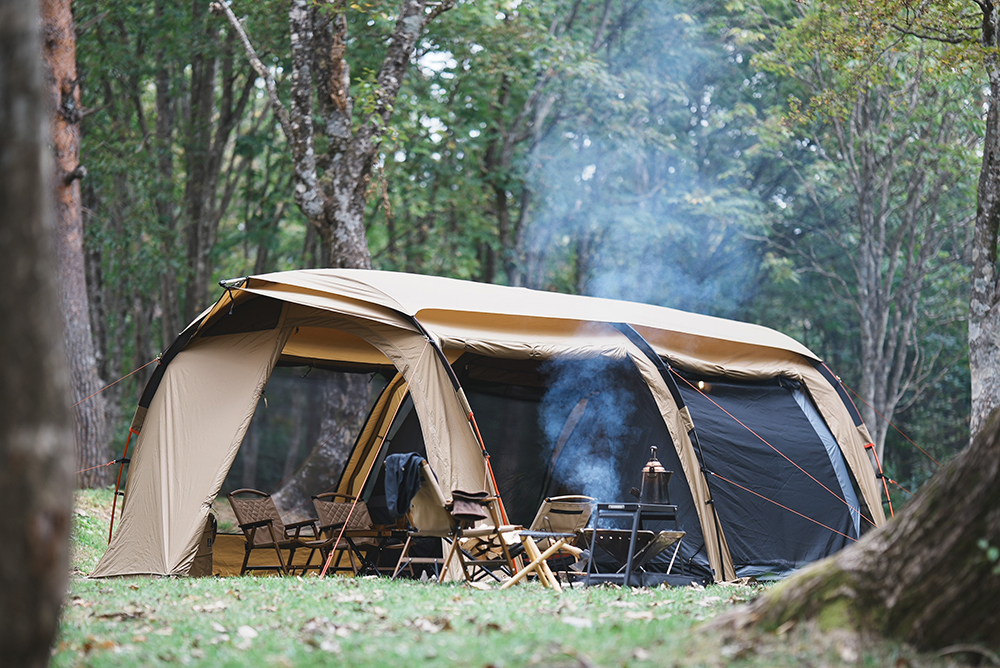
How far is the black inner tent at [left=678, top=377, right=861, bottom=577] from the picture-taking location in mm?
6207

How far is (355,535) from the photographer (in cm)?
621

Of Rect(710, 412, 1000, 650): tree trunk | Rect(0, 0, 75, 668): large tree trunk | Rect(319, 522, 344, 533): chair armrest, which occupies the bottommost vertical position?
Rect(319, 522, 344, 533): chair armrest

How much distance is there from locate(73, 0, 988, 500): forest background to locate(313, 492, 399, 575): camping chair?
11.2 feet

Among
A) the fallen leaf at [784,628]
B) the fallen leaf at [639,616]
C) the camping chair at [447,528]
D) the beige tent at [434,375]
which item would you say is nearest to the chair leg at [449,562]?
the camping chair at [447,528]

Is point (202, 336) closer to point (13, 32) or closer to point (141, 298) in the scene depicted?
point (13, 32)

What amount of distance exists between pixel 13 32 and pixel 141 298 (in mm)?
13749

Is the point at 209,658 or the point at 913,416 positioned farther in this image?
the point at 913,416

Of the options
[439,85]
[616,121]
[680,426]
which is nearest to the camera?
[680,426]

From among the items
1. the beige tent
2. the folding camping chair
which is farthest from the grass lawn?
the folding camping chair

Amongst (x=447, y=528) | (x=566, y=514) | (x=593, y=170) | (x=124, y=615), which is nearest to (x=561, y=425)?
(x=566, y=514)

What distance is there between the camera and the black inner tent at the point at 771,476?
20.4 feet

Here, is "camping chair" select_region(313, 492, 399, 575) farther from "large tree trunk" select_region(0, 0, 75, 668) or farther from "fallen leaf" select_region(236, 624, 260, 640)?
"large tree trunk" select_region(0, 0, 75, 668)

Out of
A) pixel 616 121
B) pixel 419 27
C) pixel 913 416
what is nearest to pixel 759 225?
pixel 616 121

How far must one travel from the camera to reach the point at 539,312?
6.55 m
